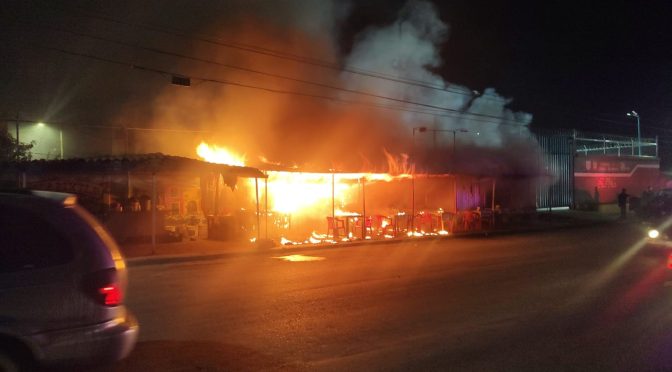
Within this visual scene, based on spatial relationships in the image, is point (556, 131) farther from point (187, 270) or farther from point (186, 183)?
point (187, 270)

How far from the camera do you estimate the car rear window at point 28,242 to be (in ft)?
12.3

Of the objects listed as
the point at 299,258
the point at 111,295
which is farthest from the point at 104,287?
the point at 299,258

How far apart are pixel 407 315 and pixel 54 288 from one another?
4617 mm

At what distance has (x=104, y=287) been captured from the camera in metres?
4.00

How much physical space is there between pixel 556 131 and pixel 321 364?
32792 millimetres

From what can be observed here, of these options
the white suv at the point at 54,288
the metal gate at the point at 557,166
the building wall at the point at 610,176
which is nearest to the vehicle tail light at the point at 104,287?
the white suv at the point at 54,288

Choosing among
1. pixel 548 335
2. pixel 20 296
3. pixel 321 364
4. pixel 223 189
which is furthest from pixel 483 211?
pixel 20 296

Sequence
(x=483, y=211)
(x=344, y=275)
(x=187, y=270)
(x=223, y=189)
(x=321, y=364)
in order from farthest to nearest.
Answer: (x=483, y=211)
(x=223, y=189)
(x=187, y=270)
(x=344, y=275)
(x=321, y=364)

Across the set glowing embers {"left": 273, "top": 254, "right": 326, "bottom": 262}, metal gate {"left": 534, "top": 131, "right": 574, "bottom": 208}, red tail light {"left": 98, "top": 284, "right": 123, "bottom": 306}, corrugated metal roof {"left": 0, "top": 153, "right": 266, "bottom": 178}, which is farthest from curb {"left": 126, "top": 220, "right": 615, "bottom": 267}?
red tail light {"left": 98, "top": 284, "right": 123, "bottom": 306}

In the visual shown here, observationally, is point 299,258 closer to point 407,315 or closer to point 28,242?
point 407,315

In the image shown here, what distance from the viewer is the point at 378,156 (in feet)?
80.8

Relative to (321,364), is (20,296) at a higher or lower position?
higher

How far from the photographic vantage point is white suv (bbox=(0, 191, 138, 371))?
3.68 metres

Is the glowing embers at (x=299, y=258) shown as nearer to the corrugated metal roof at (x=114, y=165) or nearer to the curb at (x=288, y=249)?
the curb at (x=288, y=249)
